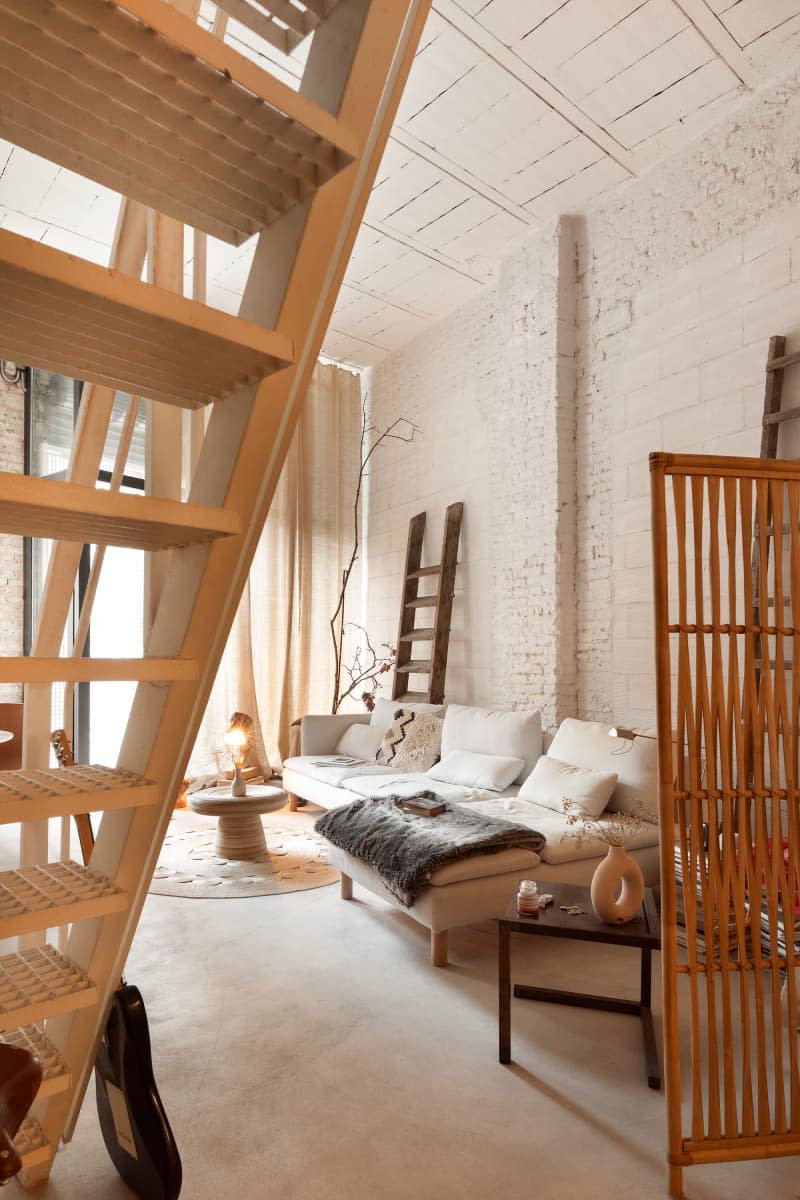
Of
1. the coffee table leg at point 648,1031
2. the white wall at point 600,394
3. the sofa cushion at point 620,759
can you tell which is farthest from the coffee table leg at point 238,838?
the coffee table leg at point 648,1031

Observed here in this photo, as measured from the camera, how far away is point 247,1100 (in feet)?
6.77

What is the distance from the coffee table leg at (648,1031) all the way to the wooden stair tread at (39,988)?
1.60 metres

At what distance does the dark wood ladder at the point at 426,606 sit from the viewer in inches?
219

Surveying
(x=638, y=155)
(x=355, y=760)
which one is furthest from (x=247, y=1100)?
(x=638, y=155)

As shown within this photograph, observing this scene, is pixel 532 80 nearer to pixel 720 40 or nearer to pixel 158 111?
pixel 720 40

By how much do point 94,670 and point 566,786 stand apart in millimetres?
3028

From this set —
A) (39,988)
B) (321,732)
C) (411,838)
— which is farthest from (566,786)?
(39,988)

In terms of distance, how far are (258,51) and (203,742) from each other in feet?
15.3

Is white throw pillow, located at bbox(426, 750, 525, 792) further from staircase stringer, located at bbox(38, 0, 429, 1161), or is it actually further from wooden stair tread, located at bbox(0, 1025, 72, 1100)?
staircase stringer, located at bbox(38, 0, 429, 1161)

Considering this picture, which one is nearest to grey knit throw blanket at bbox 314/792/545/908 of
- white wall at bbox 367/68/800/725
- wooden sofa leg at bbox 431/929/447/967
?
wooden sofa leg at bbox 431/929/447/967

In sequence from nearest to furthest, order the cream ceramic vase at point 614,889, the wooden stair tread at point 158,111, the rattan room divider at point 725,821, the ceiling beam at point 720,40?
1. the wooden stair tread at point 158,111
2. the rattan room divider at point 725,821
3. the cream ceramic vase at point 614,889
4. the ceiling beam at point 720,40

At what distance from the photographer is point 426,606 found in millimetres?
6035

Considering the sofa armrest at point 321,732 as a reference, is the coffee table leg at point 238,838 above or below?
below

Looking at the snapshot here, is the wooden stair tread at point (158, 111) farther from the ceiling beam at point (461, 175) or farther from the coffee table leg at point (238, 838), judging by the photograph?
the coffee table leg at point (238, 838)
